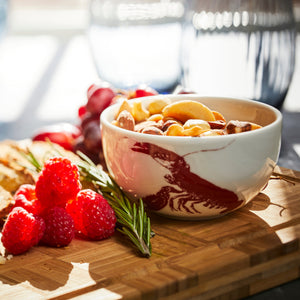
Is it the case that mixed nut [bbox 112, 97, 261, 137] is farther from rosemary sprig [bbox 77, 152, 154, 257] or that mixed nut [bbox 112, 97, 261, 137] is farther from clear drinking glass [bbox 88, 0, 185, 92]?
clear drinking glass [bbox 88, 0, 185, 92]

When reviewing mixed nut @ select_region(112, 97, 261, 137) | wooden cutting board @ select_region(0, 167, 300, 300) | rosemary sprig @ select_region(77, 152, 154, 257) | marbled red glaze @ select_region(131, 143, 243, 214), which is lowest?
wooden cutting board @ select_region(0, 167, 300, 300)

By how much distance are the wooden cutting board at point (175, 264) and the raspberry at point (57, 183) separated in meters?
0.07

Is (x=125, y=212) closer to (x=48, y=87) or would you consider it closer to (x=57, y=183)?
(x=57, y=183)

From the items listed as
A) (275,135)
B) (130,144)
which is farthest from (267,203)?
(130,144)

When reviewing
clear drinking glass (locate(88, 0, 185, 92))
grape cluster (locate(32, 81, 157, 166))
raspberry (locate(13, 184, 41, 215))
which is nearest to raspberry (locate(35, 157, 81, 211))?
raspberry (locate(13, 184, 41, 215))

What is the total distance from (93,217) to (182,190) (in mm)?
118

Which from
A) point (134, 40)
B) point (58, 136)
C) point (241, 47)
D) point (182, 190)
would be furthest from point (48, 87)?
point (182, 190)

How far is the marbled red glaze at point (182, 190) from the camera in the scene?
0.72 metres

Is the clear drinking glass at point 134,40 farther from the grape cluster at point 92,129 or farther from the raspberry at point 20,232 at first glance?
the raspberry at point 20,232

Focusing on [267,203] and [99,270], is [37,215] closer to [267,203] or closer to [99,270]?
[99,270]

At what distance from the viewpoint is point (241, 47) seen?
117 cm

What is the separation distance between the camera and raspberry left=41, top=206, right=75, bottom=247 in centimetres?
72


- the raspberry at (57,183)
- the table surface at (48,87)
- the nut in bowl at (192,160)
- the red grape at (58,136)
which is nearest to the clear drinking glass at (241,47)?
the table surface at (48,87)

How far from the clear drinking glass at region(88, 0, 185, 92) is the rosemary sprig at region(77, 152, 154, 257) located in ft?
1.71
